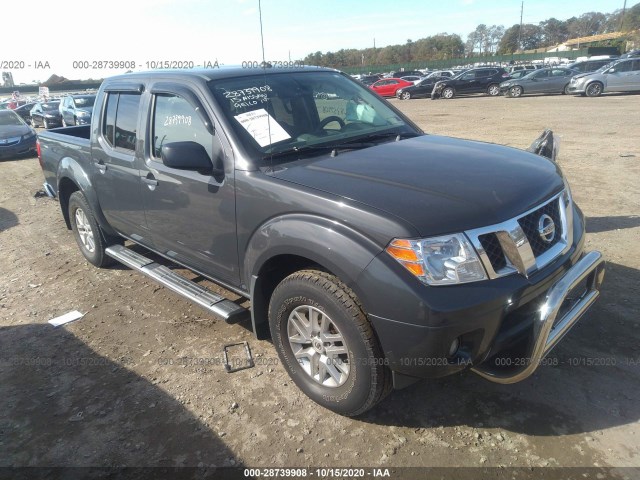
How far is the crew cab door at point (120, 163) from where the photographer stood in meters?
3.93

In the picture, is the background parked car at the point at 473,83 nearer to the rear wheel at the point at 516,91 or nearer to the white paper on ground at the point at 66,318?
the rear wheel at the point at 516,91

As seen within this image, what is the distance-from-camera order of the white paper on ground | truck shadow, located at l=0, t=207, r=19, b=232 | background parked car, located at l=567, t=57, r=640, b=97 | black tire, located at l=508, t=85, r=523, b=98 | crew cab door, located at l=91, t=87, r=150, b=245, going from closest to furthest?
crew cab door, located at l=91, t=87, r=150, b=245
the white paper on ground
truck shadow, located at l=0, t=207, r=19, b=232
background parked car, located at l=567, t=57, r=640, b=97
black tire, located at l=508, t=85, r=523, b=98

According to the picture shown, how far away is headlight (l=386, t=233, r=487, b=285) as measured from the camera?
222cm

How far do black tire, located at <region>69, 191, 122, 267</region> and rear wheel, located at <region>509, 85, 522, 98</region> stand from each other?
25.0 m

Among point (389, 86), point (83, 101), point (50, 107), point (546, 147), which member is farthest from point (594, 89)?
point (50, 107)

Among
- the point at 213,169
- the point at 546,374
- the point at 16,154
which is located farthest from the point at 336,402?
the point at 16,154

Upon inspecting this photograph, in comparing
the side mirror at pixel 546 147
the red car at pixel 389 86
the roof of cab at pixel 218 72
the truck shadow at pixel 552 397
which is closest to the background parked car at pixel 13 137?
the roof of cab at pixel 218 72

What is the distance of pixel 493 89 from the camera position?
27.5 metres

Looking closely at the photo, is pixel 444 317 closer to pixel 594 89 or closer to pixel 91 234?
pixel 91 234

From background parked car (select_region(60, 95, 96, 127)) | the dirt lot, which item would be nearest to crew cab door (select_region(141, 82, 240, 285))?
the dirt lot

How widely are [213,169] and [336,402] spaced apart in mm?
1652

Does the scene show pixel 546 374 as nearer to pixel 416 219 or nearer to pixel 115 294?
pixel 416 219

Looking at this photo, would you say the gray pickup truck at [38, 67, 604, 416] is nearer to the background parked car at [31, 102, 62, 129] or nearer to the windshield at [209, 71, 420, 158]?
the windshield at [209, 71, 420, 158]

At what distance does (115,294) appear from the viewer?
15.4 feet
